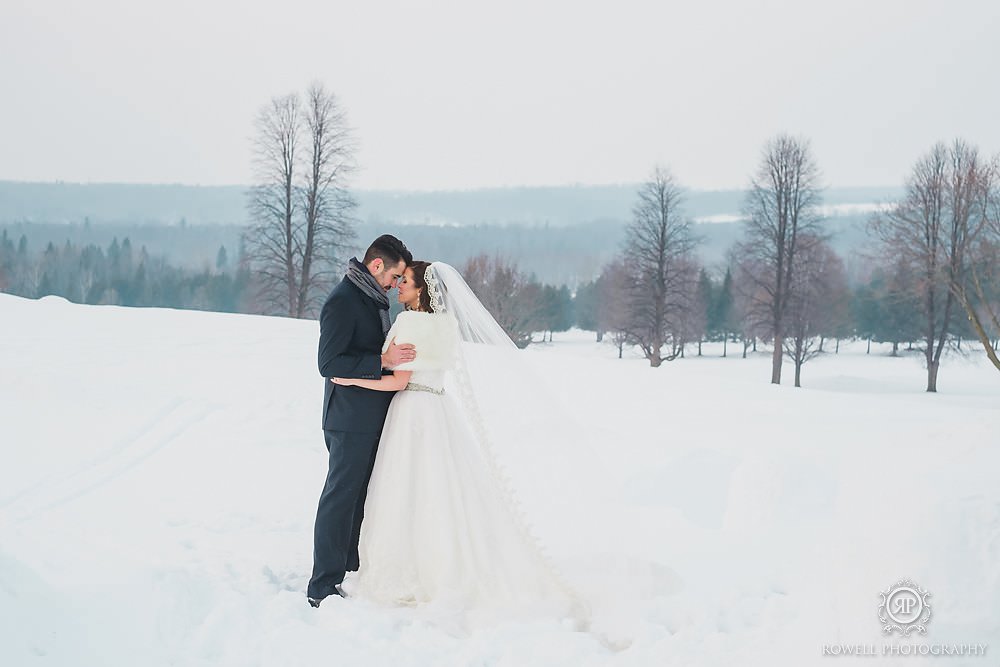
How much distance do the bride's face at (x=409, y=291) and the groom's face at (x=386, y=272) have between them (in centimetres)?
3

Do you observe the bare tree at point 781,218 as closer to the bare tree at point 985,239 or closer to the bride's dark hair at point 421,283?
the bare tree at point 985,239

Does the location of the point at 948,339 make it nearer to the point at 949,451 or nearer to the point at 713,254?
the point at 949,451

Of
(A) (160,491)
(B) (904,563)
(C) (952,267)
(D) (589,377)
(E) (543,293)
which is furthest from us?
(E) (543,293)

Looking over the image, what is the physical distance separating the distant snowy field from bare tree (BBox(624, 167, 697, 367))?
67.5 feet

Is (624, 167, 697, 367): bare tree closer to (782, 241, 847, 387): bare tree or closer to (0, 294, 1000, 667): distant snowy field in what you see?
(782, 241, 847, 387): bare tree

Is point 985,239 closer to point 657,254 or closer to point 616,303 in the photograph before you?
point 657,254

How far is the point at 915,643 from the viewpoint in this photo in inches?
129

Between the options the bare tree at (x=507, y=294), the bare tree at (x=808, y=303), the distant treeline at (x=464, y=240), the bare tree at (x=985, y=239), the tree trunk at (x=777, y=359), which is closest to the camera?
the bare tree at (x=985, y=239)

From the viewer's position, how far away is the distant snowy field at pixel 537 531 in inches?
145

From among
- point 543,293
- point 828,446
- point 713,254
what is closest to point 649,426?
point 828,446

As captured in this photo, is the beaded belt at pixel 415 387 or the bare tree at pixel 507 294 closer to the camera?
the beaded belt at pixel 415 387

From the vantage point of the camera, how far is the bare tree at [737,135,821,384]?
31.6 m

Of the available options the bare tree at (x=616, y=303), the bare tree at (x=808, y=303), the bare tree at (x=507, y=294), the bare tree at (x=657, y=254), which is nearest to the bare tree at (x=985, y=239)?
the bare tree at (x=808, y=303)

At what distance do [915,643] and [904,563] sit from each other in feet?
1.26
